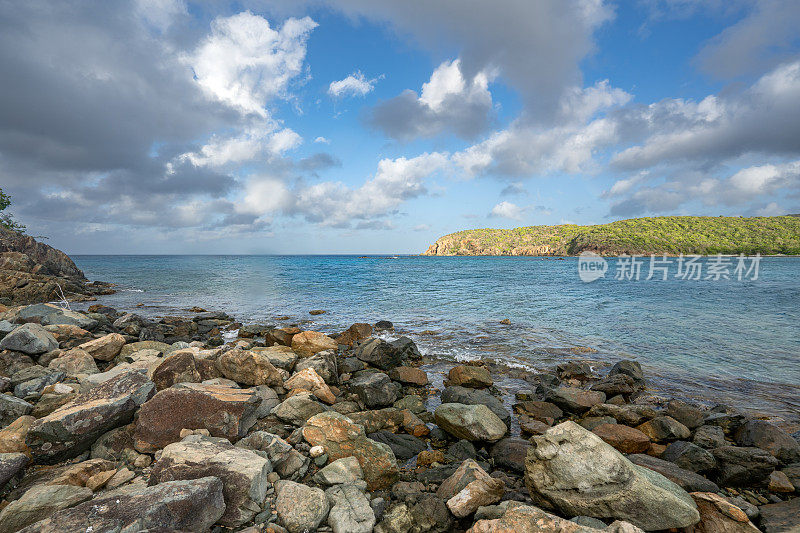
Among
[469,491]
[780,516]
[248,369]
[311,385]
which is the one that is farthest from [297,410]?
[780,516]

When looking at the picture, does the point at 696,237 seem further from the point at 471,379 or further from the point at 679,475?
the point at 679,475

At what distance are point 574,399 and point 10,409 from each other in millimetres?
12350

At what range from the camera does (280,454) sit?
208 inches

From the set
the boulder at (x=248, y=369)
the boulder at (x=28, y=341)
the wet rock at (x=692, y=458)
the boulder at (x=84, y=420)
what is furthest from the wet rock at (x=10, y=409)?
the wet rock at (x=692, y=458)

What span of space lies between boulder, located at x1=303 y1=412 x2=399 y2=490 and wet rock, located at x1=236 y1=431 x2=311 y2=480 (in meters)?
0.46

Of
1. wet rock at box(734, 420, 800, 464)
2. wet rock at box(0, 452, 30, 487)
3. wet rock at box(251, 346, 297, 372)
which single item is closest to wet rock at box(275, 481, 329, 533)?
wet rock at box(0, 452, 30, 487)

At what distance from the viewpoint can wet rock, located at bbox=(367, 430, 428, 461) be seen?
6.73 m

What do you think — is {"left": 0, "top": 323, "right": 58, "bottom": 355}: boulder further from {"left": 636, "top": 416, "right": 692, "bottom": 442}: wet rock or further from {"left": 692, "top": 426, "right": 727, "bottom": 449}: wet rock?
{"left": 692, "top": 426, "right": 727, "bottom": 449}: wet rock

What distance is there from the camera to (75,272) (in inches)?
1780

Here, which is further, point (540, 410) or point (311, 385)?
point (540, 410)

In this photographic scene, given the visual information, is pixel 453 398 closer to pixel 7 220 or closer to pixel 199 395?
pixel 199 395

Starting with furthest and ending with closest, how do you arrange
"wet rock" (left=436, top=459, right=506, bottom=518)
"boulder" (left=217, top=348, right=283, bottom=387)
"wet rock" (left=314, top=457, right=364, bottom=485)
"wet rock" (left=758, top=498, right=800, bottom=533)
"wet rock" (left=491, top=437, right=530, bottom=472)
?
"boulder" (left=217, top=348, right=283, bottom=387)
"wet rock" (left=491, top=437, right=530, bottom=472)
"wet rock" (left=314, top=457, right=364, bottom=485)
"wet rock" (left=436, top=459, right=506, bottom=518)
"wet rock" (left=758, top=498, right=800, bottom=533)

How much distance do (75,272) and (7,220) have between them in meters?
10.2

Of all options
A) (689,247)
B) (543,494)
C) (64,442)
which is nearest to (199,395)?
(64,442)
